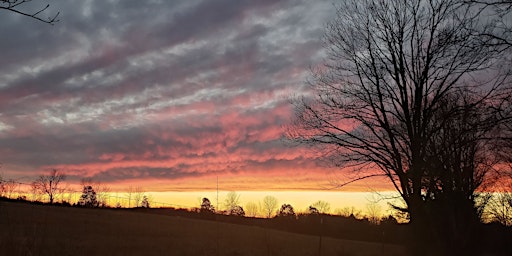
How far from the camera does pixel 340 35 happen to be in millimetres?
21078

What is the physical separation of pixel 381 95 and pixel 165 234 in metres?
33.9

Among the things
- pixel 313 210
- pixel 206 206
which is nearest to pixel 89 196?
pixel 206 206

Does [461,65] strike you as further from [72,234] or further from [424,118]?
[72,234]

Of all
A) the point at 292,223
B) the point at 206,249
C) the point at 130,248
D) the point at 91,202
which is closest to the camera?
the point at 130,248

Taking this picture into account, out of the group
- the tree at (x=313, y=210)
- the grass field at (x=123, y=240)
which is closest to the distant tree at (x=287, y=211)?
the tree at (x=313, y=210)

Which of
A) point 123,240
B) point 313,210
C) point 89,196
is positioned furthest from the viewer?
point 313,210

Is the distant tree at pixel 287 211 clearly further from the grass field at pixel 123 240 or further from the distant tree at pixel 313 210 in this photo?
the grass field at pixel 123 240

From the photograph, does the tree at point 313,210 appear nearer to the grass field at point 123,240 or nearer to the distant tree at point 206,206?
the distant tree at point 206,206

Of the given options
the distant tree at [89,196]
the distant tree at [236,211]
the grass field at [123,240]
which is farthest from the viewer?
the distant tree at [236,211]

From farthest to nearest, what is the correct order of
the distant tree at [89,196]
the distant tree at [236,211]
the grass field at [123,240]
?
the distant tree at [236,211]
the distant tree at [89,196]
the grass field at [123,240]

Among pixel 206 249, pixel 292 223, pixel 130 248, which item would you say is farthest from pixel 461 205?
pixel 292 223

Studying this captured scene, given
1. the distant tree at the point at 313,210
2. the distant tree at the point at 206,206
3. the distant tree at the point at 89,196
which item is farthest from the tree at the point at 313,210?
the distant tree at the point at 89,196

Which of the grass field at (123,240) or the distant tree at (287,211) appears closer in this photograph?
the grass field at (123,240)

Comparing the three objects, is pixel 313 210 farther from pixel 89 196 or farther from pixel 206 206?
pixel 89 196
